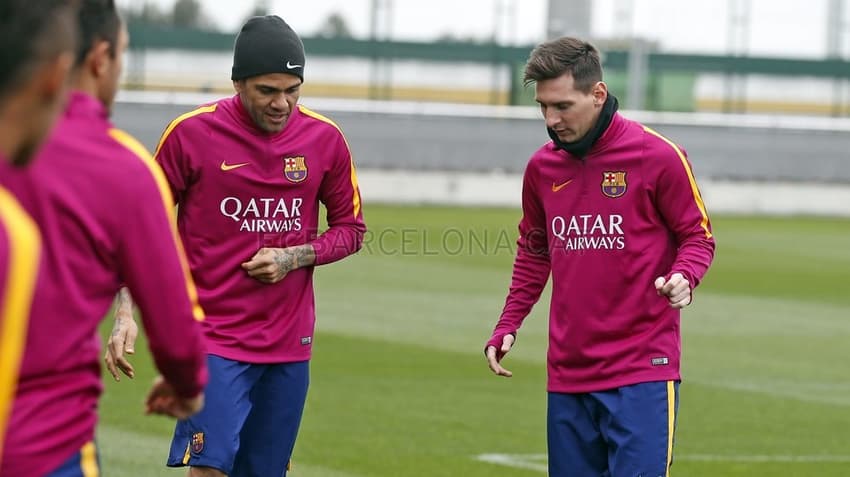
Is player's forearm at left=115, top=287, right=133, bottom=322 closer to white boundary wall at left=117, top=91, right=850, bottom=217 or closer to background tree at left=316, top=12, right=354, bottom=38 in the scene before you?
white boundary wall at left=117, top=91, right=850, bottom=217

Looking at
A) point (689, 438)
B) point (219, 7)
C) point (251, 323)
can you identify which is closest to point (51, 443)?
point (251, 323)

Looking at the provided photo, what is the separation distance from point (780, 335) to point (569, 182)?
33.9ft

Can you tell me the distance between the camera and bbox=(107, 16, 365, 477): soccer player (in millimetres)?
6512

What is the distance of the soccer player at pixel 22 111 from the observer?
3.06 m

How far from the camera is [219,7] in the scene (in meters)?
42.0

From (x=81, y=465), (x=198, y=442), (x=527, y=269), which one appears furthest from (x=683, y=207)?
(x=81, y=465)

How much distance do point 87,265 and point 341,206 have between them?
3332 millimetres

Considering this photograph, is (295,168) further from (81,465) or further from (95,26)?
(81,465)

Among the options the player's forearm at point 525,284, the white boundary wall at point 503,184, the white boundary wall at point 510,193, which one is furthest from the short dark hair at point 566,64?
the white boundary wall at point 503,184

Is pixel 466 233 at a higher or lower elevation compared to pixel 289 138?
lower

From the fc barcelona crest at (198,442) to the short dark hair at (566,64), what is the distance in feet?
6.63

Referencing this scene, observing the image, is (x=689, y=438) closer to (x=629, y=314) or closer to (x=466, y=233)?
(x=629, y=314)

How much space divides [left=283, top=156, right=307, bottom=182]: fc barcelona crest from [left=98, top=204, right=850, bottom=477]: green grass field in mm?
2909

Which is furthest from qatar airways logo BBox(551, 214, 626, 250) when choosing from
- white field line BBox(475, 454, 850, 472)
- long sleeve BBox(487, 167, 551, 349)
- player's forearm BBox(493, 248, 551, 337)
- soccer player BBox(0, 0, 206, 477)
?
white field line BBox(475, 454, 850, 472)
